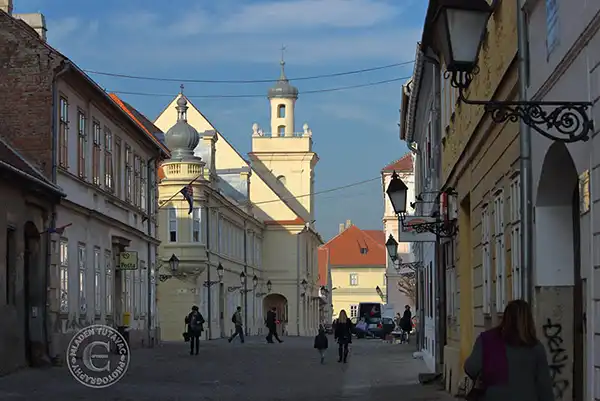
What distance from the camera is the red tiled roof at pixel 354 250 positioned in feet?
428

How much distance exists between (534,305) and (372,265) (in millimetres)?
119424

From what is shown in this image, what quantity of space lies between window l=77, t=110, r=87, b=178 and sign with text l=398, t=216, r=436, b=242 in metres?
9.47

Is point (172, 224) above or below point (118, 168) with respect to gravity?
below

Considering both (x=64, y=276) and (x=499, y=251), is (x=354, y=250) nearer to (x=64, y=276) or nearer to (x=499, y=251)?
(x=64, y=276)

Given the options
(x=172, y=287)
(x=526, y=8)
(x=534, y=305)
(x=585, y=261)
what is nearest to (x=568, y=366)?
(x=534, y=305)

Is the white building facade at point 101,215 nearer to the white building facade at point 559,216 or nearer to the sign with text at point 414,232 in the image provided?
the sign with text at point 414,232

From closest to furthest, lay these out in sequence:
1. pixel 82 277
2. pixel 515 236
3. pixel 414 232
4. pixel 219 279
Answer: pixel 515 236
pixel 414 232
pixel 82 277
pixel 219 279

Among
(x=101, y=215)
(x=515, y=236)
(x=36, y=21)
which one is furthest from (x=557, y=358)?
(x=36, y=21)

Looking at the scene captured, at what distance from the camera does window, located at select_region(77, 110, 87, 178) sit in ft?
95.8

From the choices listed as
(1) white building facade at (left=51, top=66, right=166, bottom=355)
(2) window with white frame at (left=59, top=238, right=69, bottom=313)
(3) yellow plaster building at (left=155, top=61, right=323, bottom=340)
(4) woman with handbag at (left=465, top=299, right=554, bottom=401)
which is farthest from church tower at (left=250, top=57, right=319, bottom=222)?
(4) woman with handbag at (left=465, top=299, right=554, bottom=401)

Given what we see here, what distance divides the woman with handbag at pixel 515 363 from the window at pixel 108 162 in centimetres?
2590

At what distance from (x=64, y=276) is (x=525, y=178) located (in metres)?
18.7

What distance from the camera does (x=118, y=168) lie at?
113 feet

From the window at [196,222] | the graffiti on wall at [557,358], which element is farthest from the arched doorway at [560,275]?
the window at [196,222]
